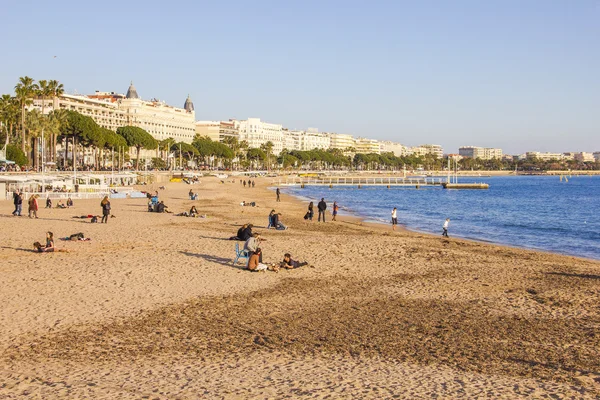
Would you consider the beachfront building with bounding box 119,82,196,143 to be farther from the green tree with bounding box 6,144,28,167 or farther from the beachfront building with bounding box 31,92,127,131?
the green tree with bounding box 6,144,28,167

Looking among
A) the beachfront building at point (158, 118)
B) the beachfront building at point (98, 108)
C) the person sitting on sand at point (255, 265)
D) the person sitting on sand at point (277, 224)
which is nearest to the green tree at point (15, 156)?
the person sitting on sand at point (277, 224)

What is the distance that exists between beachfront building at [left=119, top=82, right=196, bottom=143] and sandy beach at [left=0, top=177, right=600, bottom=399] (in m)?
130

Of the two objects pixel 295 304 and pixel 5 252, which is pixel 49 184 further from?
pixel 295 304

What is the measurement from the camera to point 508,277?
15.1m

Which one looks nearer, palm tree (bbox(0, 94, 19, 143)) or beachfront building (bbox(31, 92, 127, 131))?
palm tree (bbox(0, 94, 19, 143))

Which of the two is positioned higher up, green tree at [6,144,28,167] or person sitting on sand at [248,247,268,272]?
green tree at [6,144,28,167]

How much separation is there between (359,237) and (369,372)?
1556 centimetres

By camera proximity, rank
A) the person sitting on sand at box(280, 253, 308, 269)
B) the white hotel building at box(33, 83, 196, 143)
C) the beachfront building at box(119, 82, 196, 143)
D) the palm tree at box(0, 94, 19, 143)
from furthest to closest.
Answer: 1. the beachfront building at box(119, 82, 196, 143)
2. the white hotel building at box(33, 83, 196, 143)
3. the palm tree at box(0, 94, 19, 143)
4. the person sitting on sand at box(280, 253, 308, 269)

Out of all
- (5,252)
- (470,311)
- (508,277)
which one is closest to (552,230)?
(508,277)

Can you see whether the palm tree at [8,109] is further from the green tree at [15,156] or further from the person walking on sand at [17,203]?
the person walking on sand at [17,203]

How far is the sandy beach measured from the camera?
7.43 metres

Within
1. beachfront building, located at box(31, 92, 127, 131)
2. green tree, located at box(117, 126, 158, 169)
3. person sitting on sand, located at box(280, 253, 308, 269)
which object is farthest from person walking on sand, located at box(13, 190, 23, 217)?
beachfront building, located at box(31, 92, 127, 131)

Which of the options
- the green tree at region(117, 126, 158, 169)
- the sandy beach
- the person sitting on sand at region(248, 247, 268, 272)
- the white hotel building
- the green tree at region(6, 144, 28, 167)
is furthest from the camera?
the white hotel building

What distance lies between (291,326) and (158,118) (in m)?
145
